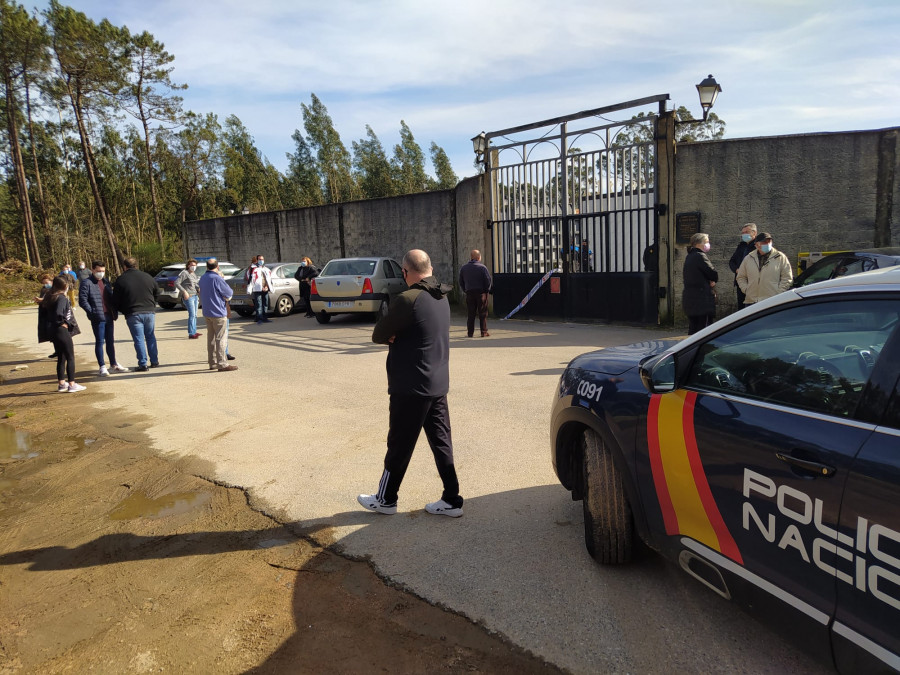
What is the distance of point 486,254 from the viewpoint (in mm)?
15289

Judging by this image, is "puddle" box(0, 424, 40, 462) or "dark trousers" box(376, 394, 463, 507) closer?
"dark trousers" box(376, 394, 463, 507)

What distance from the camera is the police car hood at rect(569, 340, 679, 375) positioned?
3131mm

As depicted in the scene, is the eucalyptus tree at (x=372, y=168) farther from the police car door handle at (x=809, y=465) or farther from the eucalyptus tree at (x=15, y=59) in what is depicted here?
the police car door handle at (x=809, y=465)

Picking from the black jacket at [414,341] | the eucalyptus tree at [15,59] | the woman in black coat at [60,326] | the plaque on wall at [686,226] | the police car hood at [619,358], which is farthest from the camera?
the eucalyptus tree at [15,59]

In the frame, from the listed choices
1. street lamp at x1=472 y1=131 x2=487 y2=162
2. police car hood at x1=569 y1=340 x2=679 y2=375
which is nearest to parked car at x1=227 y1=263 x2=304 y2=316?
street lamp at x1=472 y1=131 x2=487 y2=162

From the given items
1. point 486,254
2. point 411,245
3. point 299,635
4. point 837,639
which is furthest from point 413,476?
point 411,245

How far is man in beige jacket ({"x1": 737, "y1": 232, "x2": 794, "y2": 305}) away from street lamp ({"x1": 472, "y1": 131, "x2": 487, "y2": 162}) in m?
8.40

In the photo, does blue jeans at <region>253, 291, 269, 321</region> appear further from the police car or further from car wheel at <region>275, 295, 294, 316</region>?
the police car

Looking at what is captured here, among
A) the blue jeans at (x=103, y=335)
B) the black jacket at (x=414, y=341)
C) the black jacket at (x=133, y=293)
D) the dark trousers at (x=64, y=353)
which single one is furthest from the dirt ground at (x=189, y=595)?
the blue jeans at (x=103, y=335)

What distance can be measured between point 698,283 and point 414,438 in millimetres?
5464

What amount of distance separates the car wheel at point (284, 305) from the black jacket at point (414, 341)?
1430 centimetres

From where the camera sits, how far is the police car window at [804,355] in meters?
1.94

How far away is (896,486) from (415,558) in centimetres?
242

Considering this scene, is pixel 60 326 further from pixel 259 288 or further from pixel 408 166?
pixel 408 166
